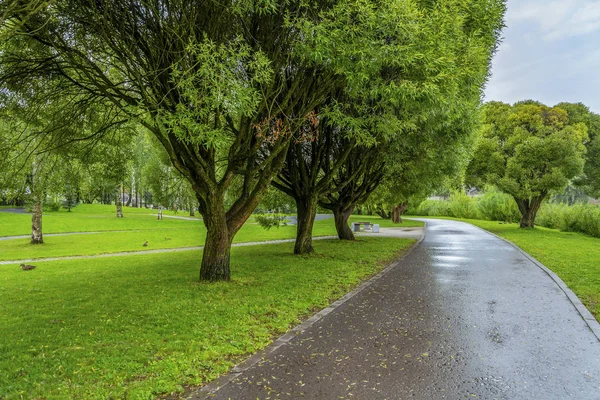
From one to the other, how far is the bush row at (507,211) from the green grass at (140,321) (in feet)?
77.6

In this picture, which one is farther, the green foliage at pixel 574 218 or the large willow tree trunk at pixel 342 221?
the green foliage at pixel 574 218

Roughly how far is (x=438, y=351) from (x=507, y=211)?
40.5 meters

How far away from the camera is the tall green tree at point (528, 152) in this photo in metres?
25.4

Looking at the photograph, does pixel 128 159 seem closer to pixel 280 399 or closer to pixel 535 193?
pixel 280 399

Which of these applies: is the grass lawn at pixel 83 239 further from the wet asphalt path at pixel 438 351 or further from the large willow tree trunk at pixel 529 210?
the large willow tree trunk at pixel 529 210

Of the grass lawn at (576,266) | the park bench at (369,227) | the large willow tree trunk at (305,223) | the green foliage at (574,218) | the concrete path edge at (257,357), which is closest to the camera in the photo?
the concrete path edge at (257,357)

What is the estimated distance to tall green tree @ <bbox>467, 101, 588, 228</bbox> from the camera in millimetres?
25391

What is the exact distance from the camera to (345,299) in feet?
26.2

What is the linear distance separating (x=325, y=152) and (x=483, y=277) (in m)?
7.35

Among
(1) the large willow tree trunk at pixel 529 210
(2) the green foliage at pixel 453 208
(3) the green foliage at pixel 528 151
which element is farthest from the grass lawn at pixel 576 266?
(2) the green foliage at pixel 453 208

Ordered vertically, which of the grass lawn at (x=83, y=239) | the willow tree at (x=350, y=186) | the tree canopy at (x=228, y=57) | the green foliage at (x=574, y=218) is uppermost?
the tree canopy at (x=228, y=57)

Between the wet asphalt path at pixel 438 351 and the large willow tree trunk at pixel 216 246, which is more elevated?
the large willow tree trunk at pixel 216 246

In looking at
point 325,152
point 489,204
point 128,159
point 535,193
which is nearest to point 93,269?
point 128,159

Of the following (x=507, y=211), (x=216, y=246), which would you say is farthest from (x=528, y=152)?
(x=216, y=246)
